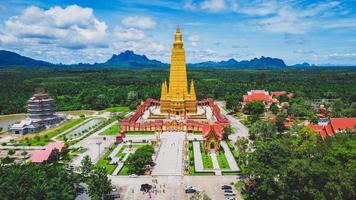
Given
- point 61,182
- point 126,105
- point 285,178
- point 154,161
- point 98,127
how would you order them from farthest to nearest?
1. point 126,105
2. point 98,127
3. point 154,161
4. point 61,182
5. point 285,178

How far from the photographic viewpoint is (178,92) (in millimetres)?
78875

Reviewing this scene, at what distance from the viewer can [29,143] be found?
6106cm

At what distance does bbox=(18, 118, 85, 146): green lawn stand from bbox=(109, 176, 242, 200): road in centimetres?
2457

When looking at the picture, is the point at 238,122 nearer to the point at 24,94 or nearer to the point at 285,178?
the point at 285,178

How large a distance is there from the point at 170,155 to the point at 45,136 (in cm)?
2620

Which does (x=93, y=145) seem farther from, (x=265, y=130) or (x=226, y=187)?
(x=226, y=187)

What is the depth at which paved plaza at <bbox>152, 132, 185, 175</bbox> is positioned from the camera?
45719mm

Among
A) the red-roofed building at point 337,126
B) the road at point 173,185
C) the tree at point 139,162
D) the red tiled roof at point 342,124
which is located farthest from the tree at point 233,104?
the road at point 173,185

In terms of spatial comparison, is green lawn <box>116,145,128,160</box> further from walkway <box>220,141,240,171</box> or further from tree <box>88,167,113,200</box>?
tree <box>88,167,113,200</box>

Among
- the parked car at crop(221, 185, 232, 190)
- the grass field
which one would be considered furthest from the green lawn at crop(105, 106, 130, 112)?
the parked car at crop(221, 185, 232, 190)

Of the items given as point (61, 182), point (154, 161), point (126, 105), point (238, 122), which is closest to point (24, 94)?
point (126, 105)

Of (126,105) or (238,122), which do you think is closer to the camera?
(238,122)

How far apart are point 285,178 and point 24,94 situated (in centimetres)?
10494

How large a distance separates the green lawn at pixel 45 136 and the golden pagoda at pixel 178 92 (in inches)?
808
